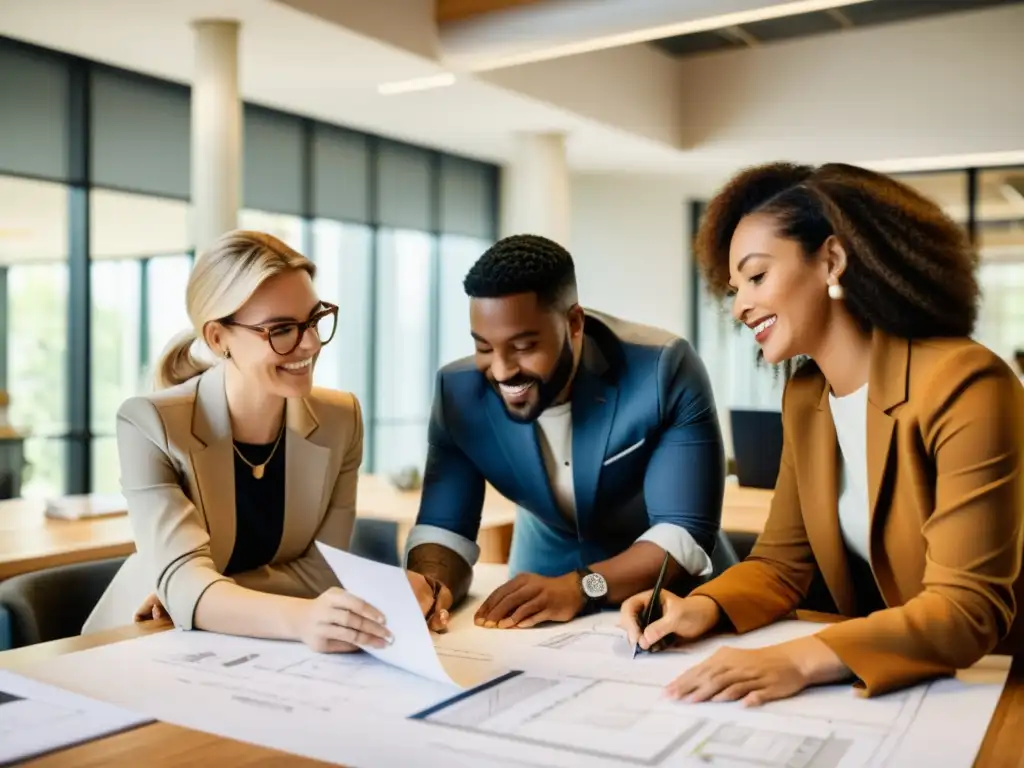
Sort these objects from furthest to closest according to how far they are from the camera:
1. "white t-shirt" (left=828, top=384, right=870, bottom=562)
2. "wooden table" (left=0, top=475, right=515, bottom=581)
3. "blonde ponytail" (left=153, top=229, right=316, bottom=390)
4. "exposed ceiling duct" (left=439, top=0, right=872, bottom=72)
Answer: "exposed ceiling duct" (left=439, top=0, right=872, bottom=72), "wooden table" (left=0, top=475, right=515, bottom=581), "blonde ponytail" (left=153, top=229, right=316, bottom=390), "white t-shirt" (left=828, top=384, right=870, bottom=562)

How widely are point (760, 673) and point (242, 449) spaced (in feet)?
3.65

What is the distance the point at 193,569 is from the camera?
1.70m

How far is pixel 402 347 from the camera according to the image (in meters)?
9.30

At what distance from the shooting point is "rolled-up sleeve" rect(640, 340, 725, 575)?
6.26ft

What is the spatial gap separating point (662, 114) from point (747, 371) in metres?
A: 2.75

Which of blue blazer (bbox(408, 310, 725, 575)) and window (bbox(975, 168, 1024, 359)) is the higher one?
window (bbox(975, 168, 1024, 359))

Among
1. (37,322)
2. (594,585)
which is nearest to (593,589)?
(594,585)

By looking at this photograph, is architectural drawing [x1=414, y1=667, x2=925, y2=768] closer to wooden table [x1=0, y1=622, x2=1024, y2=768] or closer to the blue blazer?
wooden table [x1=0, y1=622, x2=1024, y2=768]

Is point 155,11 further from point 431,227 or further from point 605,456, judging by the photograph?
point 605,456

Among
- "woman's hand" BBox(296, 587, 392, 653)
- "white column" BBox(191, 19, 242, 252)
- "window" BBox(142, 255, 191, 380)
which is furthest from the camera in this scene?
"window" BBox(142, 255, 191, 380)

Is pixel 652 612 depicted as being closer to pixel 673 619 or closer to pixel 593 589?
pixel 673 619

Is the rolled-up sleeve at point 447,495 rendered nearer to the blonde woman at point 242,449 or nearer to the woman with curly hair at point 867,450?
the blonde woman at point 242,449

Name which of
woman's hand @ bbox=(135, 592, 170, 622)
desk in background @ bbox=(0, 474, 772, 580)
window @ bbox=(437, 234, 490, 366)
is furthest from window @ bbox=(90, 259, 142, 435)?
woman's hand @ bbox=(135, 592, 170, 622)

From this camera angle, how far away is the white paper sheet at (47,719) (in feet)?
3.62
